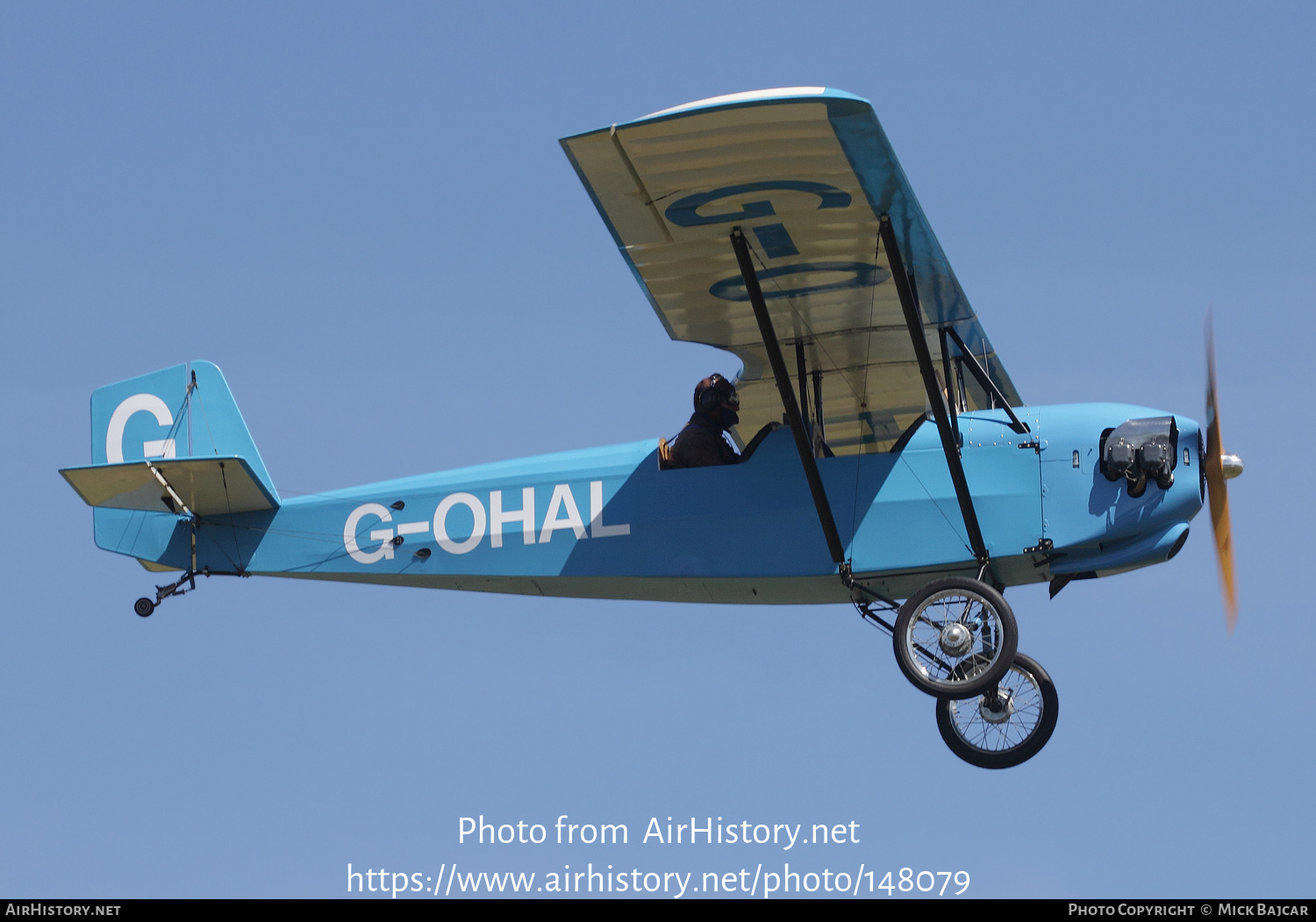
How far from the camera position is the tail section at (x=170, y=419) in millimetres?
13961

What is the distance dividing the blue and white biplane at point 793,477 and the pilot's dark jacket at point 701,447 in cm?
11

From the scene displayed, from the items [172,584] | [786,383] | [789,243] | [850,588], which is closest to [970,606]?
[850,588]

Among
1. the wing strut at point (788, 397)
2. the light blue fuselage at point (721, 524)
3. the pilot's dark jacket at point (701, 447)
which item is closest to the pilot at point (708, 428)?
the pilot's dark jacket at point (701, 447)

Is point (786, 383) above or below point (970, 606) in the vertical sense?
above

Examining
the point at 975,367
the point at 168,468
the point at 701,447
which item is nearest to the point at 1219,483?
the point at 975,367

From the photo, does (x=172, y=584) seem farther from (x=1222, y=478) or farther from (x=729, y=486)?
(x=1222, y=478)

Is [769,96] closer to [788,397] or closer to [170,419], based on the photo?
[788,397]

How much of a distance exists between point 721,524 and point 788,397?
1215 mm

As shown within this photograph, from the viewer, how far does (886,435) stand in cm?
1317

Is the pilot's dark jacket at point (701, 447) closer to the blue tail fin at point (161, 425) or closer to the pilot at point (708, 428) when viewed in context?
the pilot at point (708, 428)
